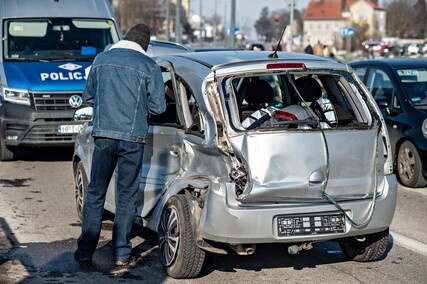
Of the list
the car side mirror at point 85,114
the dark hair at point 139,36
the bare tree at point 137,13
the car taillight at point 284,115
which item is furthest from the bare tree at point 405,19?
the car taillight at point 284,115

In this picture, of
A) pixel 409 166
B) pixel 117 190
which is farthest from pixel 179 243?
pixel 409 166

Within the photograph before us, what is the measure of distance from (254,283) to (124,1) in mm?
78631

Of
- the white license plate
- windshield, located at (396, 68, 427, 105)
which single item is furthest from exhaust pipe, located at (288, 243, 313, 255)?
the white license plate

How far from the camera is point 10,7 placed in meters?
14.6

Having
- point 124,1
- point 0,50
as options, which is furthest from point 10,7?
point 124,1

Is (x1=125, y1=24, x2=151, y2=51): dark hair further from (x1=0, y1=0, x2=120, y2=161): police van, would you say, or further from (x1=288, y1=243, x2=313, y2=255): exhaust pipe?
(x1=0, y1=0, x2=120, y2=161): police van

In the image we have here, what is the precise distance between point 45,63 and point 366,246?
7706 mm

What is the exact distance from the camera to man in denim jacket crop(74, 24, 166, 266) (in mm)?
6824

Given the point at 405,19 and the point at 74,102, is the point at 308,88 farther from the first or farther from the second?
the point at 405,19

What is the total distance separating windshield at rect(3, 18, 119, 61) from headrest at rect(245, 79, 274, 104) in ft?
22.8

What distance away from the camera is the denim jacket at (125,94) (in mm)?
6820

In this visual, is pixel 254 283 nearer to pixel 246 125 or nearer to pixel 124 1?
pixel 246 125

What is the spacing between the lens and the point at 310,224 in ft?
20.9

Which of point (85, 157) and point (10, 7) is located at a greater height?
point (10, 7)
